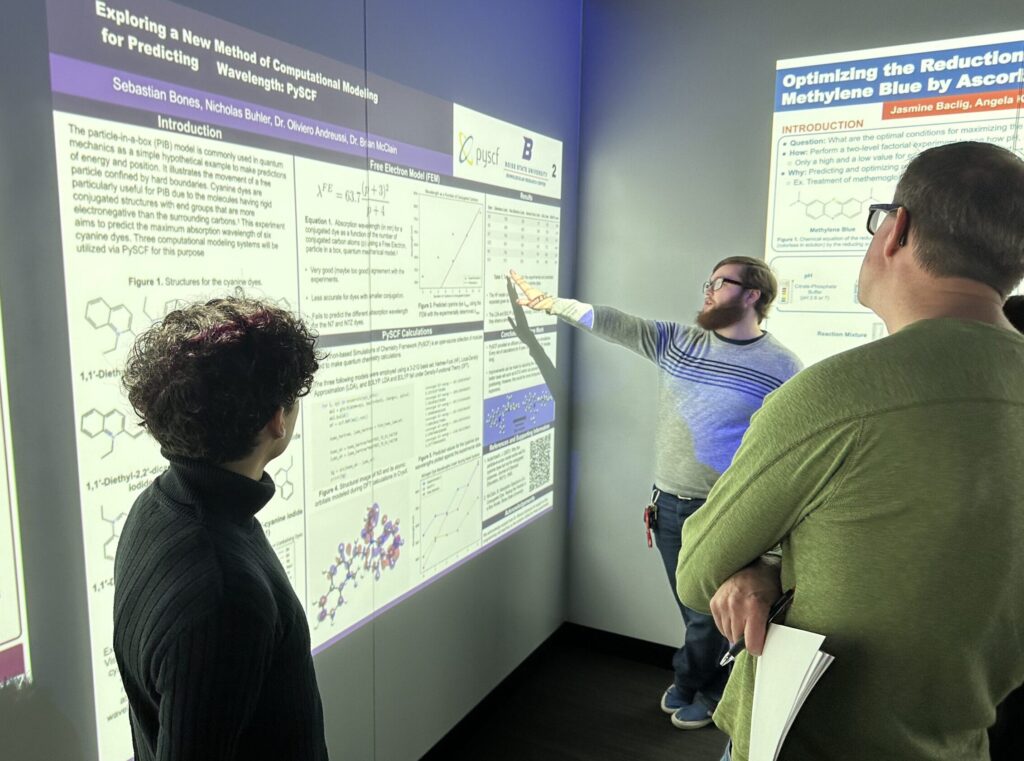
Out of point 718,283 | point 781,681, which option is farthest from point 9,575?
point 718,283

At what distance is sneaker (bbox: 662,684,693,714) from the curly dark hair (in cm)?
236

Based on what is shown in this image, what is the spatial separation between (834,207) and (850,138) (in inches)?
9.9

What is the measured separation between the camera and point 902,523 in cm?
85

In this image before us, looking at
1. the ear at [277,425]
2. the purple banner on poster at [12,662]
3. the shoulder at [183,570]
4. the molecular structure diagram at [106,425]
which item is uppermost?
the ear at [277,425]

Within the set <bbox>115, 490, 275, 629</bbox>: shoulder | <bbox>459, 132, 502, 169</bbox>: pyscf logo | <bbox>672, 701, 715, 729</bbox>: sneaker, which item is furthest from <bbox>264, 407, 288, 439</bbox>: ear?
<bbox>672, 701, 715, 729</bbox>: sneaker

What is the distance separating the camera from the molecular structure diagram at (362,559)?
184 cm

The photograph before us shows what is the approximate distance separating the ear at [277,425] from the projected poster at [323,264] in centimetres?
49

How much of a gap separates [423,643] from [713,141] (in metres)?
2.16

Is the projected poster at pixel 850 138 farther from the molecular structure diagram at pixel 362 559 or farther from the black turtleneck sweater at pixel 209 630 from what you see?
the black turtleneck sweater at pixel 209 630

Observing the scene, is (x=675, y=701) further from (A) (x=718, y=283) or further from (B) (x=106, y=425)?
(B) (x=106, y=425)

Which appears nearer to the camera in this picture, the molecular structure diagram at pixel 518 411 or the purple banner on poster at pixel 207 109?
the purple banner on poster at pixel 207 109

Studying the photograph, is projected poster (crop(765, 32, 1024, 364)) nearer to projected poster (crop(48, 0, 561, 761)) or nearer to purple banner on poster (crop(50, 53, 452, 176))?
projected poster (crop(48, 0, 561, 761))

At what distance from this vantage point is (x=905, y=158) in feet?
8.31

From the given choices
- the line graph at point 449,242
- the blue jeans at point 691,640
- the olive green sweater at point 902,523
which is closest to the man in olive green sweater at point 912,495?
the olive green sweater at point 902,523
